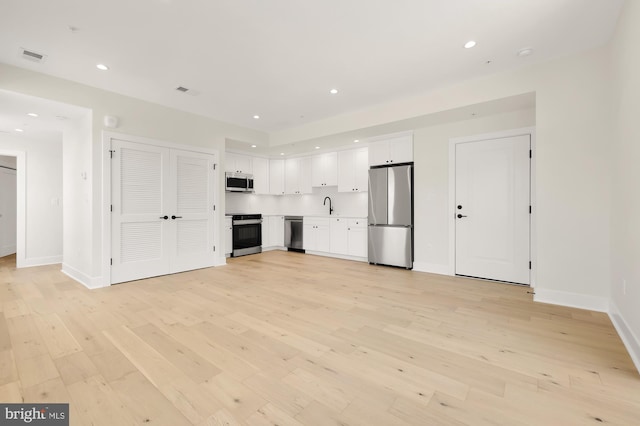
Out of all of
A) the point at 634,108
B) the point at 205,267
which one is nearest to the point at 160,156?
the point at 205,267

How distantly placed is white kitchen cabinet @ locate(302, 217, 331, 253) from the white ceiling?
3.16 meters

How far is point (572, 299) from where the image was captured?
309 cm

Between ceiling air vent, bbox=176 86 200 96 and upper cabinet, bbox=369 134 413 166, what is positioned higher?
ceiling air vent, bbox=176 86 200 96

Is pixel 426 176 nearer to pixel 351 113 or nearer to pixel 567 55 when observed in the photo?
pixel 351 113

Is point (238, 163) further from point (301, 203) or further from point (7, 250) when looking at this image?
point (7, 250)

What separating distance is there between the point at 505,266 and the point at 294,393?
3729mm

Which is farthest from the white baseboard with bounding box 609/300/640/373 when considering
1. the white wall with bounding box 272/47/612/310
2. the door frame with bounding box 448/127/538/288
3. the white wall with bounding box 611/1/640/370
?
the door frame with bounding box 448/127/538/288

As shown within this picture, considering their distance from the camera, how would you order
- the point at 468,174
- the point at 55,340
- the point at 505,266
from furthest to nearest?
the point at 468,174
the point at 505,266
the point at 55,340

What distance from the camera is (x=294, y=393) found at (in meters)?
1.65

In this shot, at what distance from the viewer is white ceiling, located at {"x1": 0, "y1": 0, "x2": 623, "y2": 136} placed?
7.73 ft

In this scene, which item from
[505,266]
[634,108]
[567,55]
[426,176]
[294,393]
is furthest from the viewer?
[426,176]

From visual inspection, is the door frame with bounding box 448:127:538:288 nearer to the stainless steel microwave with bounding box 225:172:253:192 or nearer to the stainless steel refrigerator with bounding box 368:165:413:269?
the stainless steel refrigerator with bounding box 368:165:413:269

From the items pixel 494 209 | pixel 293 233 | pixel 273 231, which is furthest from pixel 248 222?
pixel 494 209

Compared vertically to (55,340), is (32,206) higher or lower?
higher
